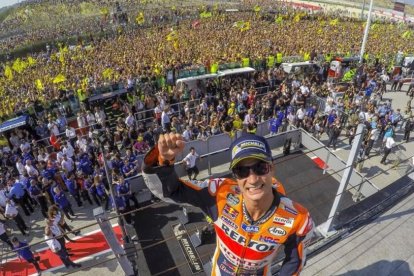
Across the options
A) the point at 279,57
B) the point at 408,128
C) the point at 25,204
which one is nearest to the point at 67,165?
the point at 25,204

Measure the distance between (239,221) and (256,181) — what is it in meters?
0.66

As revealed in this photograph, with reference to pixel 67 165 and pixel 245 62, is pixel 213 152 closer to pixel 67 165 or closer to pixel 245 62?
pixel 67 165

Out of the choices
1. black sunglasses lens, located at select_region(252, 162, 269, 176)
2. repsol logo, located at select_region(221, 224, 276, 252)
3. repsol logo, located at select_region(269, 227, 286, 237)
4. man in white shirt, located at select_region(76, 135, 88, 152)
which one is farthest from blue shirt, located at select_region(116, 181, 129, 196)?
black sunglasses lens, located at select_region(252, 162, 269, 176)

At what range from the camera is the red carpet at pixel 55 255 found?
9.07 meters

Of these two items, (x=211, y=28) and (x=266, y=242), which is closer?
(x=266, y=242)

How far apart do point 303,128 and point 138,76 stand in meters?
10.3

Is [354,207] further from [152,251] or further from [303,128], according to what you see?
[303,128]

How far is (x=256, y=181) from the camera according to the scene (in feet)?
8.77

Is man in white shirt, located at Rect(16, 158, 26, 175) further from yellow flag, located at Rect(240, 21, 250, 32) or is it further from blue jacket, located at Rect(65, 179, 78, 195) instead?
yellow flag, located at Rect(240, 21, 250, 32)

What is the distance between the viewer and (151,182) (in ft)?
9.78

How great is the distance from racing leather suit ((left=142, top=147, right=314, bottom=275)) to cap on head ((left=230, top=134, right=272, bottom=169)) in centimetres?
67

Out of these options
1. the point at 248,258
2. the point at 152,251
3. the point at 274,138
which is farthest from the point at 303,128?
the point at 248,258

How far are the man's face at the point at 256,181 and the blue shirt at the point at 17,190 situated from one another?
1021cm

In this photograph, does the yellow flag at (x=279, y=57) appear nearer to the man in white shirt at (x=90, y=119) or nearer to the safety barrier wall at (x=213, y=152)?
the safety barrier wall at (x=213, y=152)
